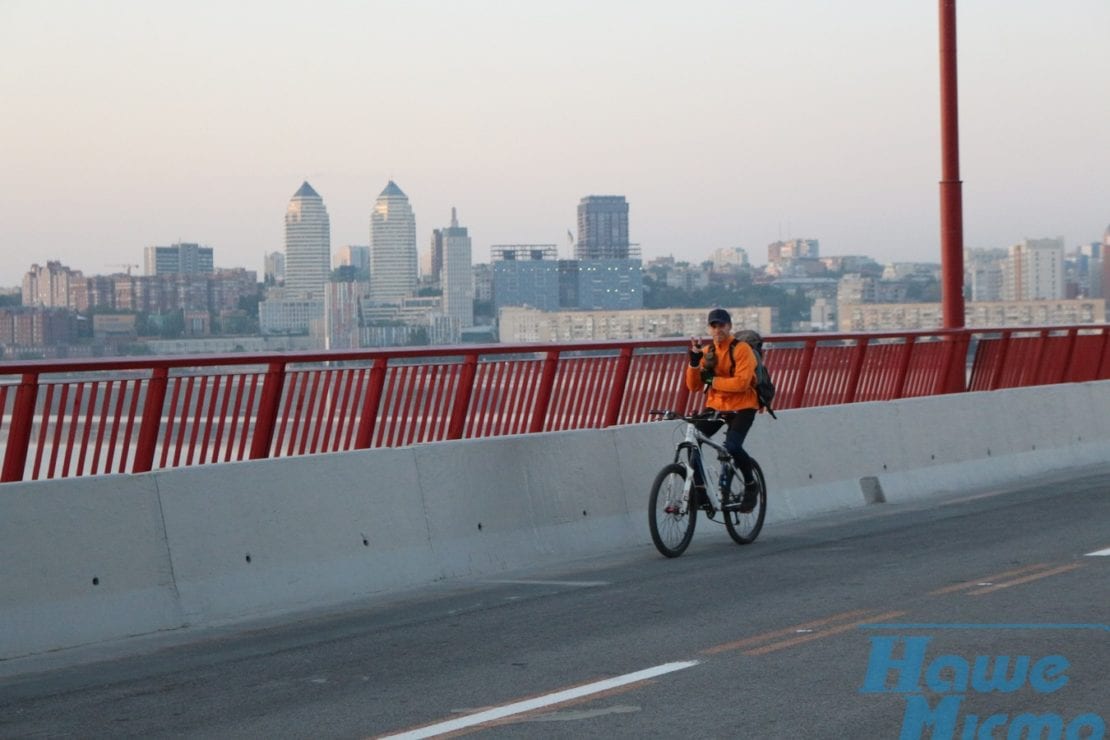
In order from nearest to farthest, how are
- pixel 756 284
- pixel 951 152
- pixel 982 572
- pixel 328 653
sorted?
pixel 328 653
pixel 982 572
pixel 951 152
pixel 756 284

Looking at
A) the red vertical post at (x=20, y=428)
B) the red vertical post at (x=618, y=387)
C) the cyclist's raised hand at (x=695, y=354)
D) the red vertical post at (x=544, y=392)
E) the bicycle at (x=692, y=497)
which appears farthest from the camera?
the red vertical post at (x=618, y=387)

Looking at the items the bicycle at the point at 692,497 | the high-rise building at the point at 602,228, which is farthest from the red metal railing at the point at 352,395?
the high-rise building at the point at 602,228

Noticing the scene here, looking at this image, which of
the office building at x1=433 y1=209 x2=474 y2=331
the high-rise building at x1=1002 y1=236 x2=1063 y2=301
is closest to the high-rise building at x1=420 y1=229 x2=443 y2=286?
the office building at x1=433 y1=209 x2=474 y2=331

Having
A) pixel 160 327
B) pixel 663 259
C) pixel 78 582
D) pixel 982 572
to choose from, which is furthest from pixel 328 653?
pixel 663 259

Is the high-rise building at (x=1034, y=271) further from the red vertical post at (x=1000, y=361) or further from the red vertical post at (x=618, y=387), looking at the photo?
the red vertical post at (x=618, y=387)

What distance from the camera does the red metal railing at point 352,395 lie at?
10.7 m

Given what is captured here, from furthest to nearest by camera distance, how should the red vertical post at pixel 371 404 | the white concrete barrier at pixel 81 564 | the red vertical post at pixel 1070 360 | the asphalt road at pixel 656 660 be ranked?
the red vertical post at pixel 1070 360
the red vertical post at pixel 371 404
the white concrete barrier at pixel 81 564
the asphalt road at pixel 656 660

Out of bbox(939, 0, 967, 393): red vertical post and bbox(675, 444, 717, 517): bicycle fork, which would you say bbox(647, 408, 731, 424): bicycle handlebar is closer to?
bbox(675, 444, 717, 517): bicycle fork

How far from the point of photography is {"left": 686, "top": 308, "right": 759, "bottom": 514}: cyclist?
14.1 m

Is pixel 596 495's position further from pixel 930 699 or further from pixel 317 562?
pixel 930 699

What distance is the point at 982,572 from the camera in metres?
11.7

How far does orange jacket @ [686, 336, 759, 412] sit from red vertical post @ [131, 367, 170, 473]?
15.5 feet

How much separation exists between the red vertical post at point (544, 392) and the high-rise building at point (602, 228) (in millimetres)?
33712

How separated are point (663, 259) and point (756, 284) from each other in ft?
35.2
